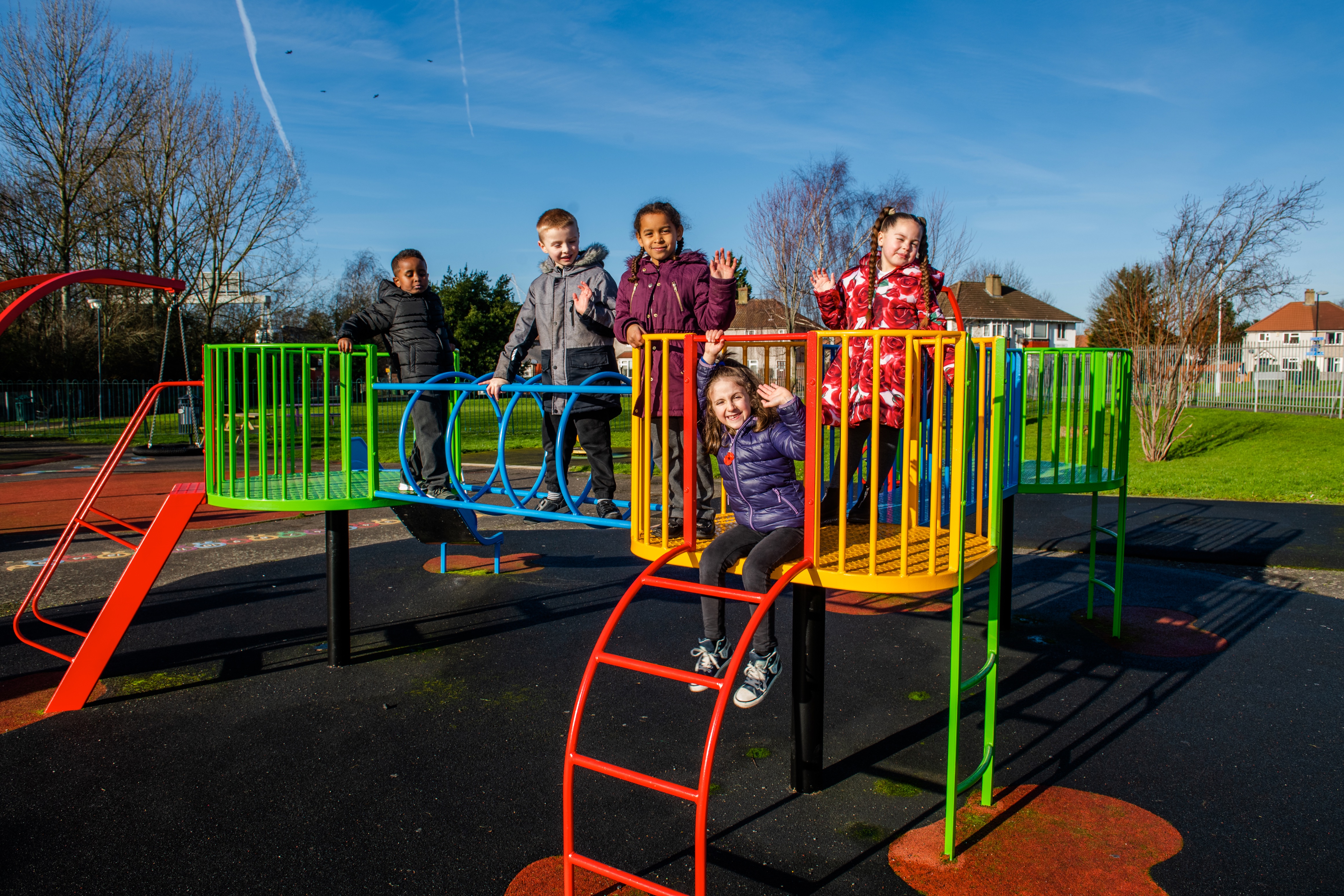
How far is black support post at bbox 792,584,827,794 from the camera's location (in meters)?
3.28

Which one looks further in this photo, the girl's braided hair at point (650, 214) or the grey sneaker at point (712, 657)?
the girl's braided hair at point (650, 214)

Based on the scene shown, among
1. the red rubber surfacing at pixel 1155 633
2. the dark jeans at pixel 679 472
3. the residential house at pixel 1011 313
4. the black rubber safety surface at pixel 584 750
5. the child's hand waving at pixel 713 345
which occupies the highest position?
the residential house at pixel 1011 313

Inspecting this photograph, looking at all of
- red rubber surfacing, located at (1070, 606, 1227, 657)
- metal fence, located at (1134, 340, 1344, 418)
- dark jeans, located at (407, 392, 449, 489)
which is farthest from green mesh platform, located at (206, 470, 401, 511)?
metal fence, located at (1134, 340, 1344, 418)

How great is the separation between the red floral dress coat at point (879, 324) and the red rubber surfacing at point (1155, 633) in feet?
9.27

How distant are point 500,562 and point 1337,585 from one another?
268 inches

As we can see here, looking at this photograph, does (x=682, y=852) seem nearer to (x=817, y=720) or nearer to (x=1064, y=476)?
(x=817, y=720)

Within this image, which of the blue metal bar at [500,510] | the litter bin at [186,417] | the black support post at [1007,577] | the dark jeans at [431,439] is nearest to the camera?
the blue metal bar at [500,510]

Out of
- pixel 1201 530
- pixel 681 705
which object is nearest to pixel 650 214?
pixel 681 705

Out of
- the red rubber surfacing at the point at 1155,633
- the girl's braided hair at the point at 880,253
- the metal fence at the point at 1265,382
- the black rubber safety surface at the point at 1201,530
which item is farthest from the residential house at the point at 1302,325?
the girl's braided hair at the point at 880,253

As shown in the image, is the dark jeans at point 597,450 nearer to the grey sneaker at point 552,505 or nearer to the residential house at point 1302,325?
the grey sneaker at point 552,505

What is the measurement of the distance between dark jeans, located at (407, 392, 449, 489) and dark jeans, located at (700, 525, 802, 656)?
211cm

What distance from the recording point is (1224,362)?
2606 cm

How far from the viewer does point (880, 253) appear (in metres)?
3.59

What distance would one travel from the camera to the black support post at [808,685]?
3.28 meters
